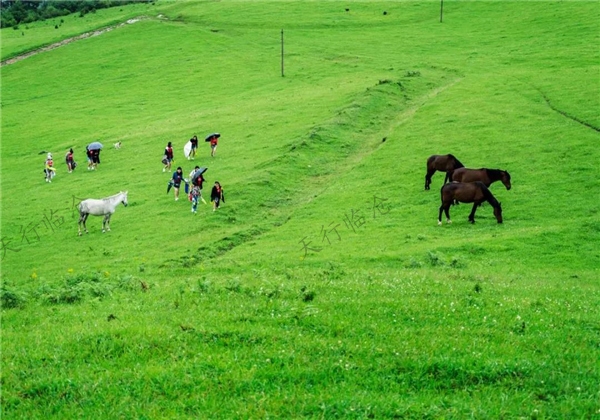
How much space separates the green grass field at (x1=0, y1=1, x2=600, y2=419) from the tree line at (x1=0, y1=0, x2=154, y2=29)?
4667 centimetres

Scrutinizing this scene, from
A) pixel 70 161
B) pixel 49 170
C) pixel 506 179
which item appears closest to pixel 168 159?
pixel 70 161

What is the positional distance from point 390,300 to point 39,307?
29.1ft

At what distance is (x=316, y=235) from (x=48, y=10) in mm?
125546

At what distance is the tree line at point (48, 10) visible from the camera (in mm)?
128500

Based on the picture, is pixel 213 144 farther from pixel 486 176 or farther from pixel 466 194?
pixel 466 194

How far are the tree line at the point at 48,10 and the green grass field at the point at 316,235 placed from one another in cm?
4667

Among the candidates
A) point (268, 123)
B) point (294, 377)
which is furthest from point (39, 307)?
point (268, 123)

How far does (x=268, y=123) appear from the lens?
5322 centimetres

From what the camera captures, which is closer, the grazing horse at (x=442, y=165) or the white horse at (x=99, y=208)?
the white horse at (x=99, y=208)

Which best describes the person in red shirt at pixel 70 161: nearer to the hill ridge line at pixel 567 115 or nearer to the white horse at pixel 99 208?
the white horse at pixel 99 208

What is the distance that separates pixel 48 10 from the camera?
134 metres

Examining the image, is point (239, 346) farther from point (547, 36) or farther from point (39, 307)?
point (547, 36)

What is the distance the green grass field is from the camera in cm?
1127

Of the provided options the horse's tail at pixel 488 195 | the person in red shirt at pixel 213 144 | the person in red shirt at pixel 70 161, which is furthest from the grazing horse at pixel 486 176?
the person in red shirt at pixel 70 161
